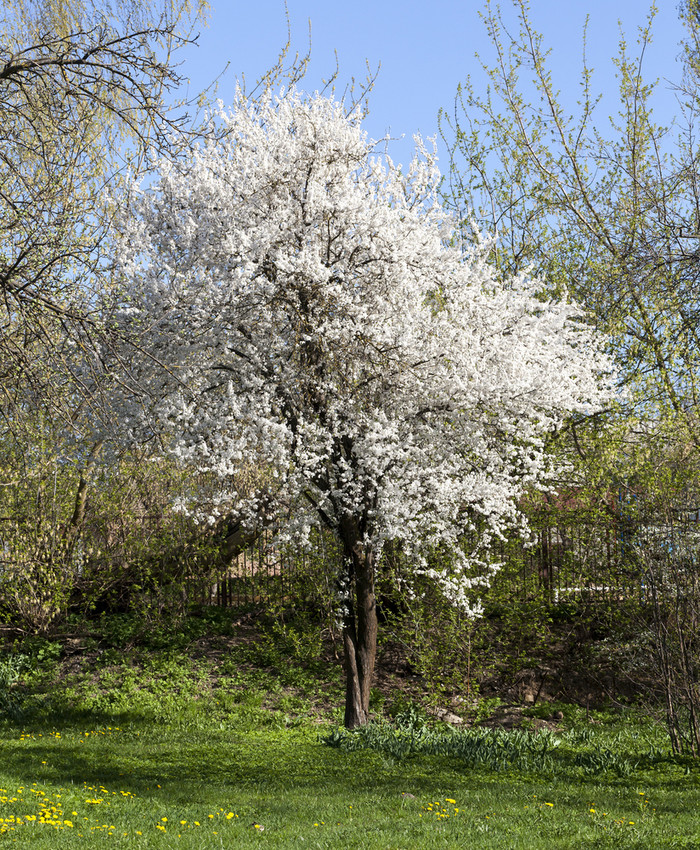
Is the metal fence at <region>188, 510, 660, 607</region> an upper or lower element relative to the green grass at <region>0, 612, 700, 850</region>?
upper

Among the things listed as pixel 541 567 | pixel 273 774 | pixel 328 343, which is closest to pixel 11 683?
pixel 273 774

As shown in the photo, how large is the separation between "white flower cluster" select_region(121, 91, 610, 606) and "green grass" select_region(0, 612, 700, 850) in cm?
193

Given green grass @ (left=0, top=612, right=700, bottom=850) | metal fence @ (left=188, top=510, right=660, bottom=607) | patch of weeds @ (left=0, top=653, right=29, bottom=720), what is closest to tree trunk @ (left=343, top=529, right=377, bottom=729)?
green grass @ (left=0, top=612, right=700, bottom=850)

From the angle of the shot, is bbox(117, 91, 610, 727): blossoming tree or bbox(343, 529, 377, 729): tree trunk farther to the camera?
bbox(343, 529, 377, 729): tree trunk

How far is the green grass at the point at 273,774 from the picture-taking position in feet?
16.2

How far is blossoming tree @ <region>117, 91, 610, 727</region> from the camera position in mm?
7738

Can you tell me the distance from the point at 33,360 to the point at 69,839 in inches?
A: 144

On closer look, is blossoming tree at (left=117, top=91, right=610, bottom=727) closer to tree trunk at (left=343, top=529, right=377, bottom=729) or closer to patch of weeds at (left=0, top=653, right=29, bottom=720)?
tree trunk at (left=343, top=529, right=377, bottom=729)

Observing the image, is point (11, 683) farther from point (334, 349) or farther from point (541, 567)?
point (541, 567)

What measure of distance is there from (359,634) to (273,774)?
222 cm

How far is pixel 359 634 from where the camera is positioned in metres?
8.82

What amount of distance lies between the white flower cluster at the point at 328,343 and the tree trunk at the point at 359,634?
0.25 metres

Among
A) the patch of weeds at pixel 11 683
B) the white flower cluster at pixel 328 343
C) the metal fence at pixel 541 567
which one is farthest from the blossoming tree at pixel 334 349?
the patch of weeds at pixel 11 683

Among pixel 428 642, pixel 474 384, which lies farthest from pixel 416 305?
pixel 428 642
